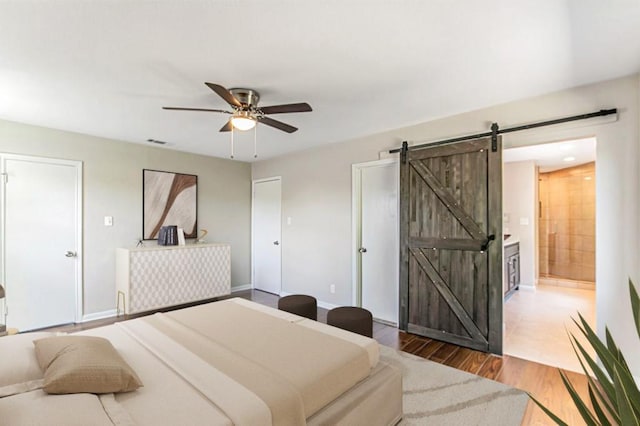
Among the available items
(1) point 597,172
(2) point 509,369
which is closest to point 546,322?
(2) point 509,369

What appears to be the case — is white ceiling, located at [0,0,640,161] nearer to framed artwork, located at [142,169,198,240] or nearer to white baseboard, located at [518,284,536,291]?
framed artwork, located at [142,169,198,240]

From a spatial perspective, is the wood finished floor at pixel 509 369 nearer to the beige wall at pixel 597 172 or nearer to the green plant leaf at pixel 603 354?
the beige wall at pixel 597 172

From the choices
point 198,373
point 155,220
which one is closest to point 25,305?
point 155,220

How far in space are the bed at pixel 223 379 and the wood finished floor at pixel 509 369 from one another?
3.61 feet

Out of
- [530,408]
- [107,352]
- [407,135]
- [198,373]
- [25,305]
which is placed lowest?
[530,408]

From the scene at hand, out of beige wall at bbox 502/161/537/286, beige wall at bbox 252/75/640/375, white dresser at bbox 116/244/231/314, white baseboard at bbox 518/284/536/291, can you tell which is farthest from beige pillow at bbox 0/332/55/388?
white baseboard at bbox 518/284/536/291

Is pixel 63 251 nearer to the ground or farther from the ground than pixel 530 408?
farther from the ground

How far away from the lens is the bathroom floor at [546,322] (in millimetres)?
2920

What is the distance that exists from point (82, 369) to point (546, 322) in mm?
4654

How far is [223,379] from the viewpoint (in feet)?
4.76

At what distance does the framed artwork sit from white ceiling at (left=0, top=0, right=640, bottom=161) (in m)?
1.47

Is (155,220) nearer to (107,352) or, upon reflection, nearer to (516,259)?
(107,352)

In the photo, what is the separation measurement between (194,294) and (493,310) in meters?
3.83

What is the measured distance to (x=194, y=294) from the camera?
4.46 meters
